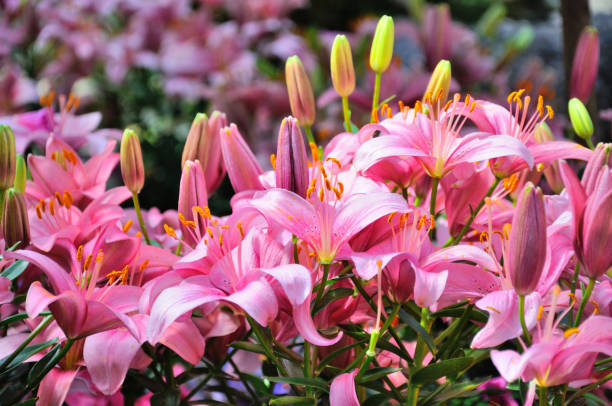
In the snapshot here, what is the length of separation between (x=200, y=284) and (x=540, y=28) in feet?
4.95

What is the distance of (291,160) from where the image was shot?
1.31ft

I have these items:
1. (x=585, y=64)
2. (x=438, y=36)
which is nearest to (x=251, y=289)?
(x=585, y=64)

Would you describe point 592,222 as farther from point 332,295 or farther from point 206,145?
point 206,145

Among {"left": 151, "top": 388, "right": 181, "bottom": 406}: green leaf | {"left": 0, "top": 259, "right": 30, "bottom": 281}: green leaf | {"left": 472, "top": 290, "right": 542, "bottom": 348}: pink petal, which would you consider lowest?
{"left": 151, "top": 388, "right": 181, "bottom": 406}: green leaf

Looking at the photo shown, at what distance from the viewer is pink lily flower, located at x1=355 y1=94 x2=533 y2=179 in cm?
40

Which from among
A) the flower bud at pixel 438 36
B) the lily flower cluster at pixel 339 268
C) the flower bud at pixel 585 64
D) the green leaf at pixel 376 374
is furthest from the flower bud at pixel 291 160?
the flower bud at pixel 438 36

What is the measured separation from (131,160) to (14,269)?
0.33 feet

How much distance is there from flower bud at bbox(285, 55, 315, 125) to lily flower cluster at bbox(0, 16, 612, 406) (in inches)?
2.1

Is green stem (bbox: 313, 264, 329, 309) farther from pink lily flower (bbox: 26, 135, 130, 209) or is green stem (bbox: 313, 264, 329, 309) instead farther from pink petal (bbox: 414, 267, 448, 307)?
pink lily flower (bbox: 26, 135, 130, 209)

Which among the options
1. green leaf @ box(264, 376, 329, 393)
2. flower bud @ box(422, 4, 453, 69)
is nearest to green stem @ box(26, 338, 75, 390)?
green leaf @ box(264, 376, 329, 393)

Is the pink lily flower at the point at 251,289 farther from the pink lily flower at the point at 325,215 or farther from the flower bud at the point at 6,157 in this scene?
the flower bud at the point at 6,157

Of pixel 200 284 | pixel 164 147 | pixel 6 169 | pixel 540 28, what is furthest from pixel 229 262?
pixel 540 28

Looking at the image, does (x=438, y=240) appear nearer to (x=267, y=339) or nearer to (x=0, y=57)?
(x=267, y=339)

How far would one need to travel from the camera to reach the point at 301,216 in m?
0.39
